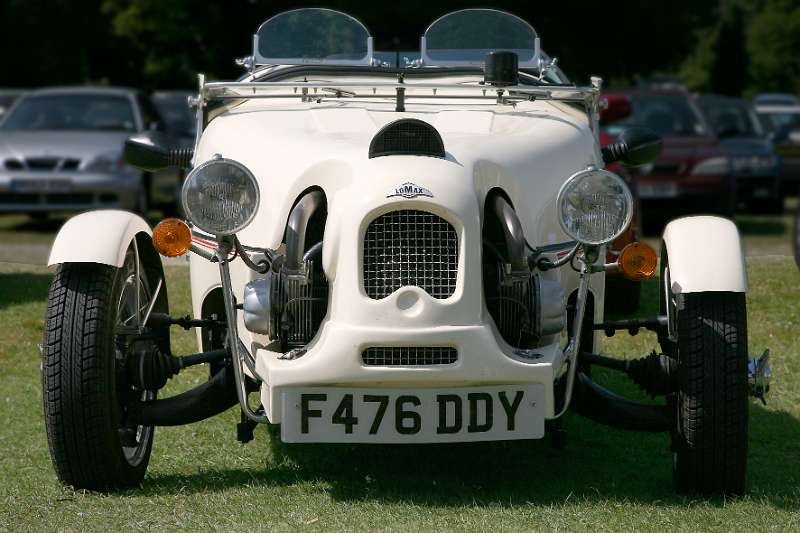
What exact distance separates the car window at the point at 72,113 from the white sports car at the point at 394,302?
10.1 metres

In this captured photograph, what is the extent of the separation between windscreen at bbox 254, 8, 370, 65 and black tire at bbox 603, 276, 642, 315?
2798 millimetres

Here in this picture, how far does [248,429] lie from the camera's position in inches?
204

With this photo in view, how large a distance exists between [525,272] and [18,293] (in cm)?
564

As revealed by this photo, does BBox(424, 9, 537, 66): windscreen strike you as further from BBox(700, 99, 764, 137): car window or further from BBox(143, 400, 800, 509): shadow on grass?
BBox(700, 99, 764, 137): car window

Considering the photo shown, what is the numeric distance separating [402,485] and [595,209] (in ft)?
4.17

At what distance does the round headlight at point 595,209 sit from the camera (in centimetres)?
495

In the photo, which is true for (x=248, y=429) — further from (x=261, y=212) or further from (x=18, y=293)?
(x=18, y=293)

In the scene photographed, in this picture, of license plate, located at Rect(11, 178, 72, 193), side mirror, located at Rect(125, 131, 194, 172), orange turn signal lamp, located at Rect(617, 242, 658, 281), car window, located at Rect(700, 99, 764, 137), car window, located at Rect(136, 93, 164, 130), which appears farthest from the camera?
car window, located at Rect(700, 99, 764, 137)

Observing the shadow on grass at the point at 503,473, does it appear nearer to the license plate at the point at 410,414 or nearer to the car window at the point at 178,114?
the license plate at the point at 410,414

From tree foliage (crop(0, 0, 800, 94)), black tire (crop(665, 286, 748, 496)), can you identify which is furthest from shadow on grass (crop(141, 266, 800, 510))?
tree foliage (crop(0, 0, 800, 94))

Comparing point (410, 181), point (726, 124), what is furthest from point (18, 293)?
point (726, 124)

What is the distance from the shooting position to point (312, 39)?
23.3 feet

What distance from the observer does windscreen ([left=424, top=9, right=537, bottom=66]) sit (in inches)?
281

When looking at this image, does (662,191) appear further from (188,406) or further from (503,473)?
(188,406)
